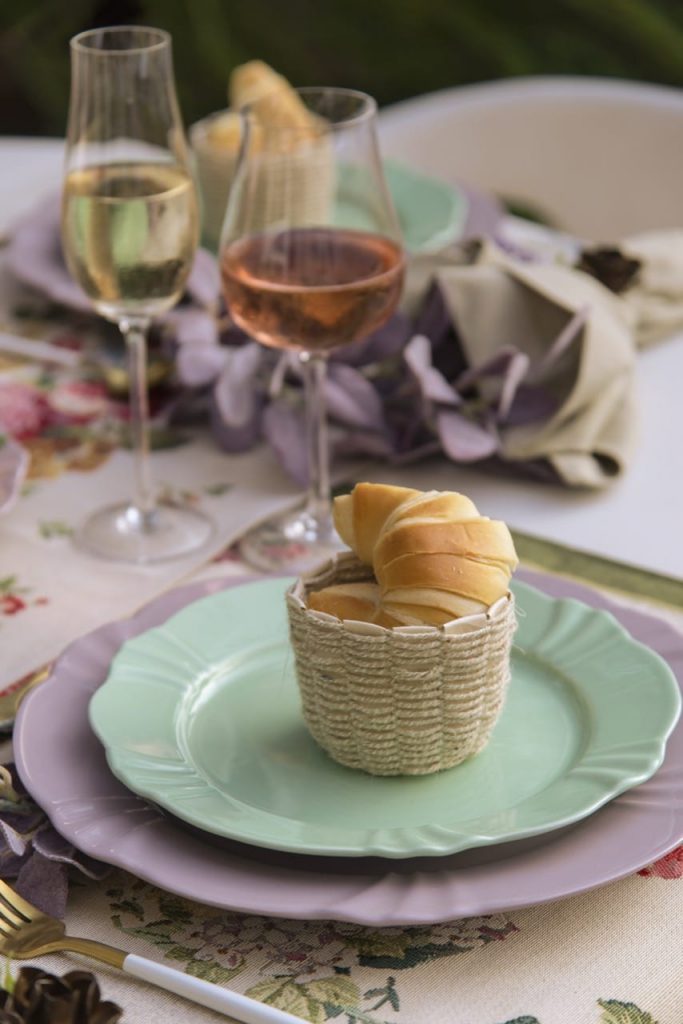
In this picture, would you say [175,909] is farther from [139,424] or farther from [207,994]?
[139,424]

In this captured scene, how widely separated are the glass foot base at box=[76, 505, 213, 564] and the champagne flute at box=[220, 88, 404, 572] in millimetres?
47

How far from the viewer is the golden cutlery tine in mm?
556

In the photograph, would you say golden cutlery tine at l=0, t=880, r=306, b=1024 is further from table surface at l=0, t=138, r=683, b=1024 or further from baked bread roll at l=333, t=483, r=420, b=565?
baked bread roll at l=333, t=483, r=420, b=565

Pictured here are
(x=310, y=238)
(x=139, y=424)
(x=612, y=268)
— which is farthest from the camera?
(x=612, y=268)

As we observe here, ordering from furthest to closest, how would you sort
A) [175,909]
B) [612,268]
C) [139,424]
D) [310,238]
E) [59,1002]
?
[612,268] < [139,424] < [310,238] < [175,909] < [59,1002]

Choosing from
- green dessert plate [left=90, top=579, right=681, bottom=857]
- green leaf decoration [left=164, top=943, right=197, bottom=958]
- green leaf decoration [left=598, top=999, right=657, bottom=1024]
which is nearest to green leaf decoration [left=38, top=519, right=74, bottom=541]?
green dessert plate [left=90, top=579, right=681, bottom=857]

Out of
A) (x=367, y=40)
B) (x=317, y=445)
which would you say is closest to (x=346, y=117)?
(x=317, y=445)

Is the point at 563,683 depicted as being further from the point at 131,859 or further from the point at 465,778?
the point at 131,859

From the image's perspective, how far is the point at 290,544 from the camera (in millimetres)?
1016

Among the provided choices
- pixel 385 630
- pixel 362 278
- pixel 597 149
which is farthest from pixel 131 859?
pixel 597 149

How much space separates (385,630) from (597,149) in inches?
60.7

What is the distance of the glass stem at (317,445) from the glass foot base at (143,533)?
8cm

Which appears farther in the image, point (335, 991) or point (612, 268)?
point (612, 268)

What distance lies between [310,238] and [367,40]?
293 cm
